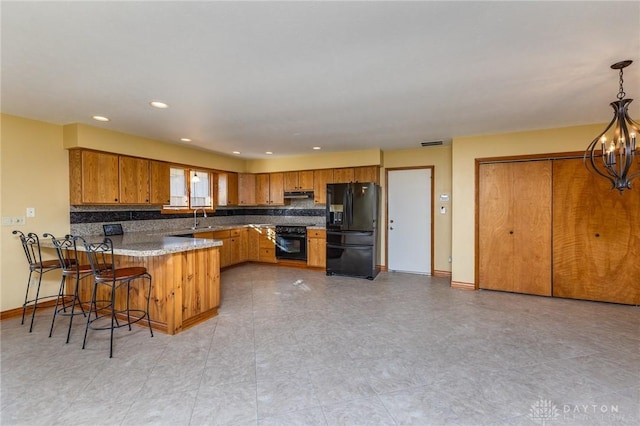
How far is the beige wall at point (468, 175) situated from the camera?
4262mm

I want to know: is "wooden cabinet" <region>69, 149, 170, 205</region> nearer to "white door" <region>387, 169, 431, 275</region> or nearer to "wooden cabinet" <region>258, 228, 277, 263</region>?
"wooden cabinet" <region>258, 228, 277, 263</region>

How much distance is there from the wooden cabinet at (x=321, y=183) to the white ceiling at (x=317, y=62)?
2186 millimetres

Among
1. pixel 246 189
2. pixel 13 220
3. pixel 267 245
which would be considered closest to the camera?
pixel 13 220

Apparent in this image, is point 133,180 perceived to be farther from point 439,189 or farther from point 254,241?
point 439,189

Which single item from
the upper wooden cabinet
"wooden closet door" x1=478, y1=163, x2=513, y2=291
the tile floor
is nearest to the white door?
"wooden closet door" x1=478, y1=163, x2=513, y2=291

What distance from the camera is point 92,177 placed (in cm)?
396

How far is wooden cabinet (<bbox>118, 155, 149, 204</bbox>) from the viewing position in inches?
169

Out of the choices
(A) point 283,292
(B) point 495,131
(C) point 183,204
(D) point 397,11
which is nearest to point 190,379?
(A) point 283,292

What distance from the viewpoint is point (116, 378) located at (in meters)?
2.24

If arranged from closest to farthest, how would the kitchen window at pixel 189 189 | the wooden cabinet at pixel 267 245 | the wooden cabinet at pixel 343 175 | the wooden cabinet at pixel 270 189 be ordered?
the kitchen window at pixel 189 189
the wooden cabinet at pixel 343 175
the wooden cabinet at pixel 267 245
the wooden cabinet at pixel 270 189

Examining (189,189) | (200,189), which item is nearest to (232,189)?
(200,189)

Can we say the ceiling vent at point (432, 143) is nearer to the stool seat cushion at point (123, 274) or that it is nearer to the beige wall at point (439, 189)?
the beige wall at point (439, 189)

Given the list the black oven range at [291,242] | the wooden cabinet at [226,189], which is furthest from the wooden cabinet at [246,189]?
the black oven range at [291,242]

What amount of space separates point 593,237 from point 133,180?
651 centimetres
